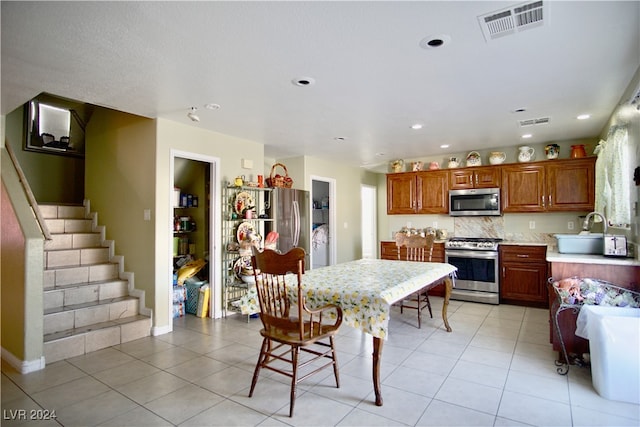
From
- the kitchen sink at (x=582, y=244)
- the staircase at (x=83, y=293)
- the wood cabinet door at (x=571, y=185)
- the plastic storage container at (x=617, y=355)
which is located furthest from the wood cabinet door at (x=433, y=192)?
the staircase at (x=83, y=293)

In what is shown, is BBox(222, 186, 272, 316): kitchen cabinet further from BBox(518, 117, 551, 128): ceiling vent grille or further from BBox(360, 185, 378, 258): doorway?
BBox(360, 185, 378, 258): doorway

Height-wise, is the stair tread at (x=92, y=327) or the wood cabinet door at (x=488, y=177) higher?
the wood cabinet door at (x=488, y=177)

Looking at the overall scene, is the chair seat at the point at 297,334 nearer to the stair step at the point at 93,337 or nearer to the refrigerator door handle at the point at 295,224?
the stair step at the point at 93,337

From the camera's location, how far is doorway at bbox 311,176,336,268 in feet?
21.1

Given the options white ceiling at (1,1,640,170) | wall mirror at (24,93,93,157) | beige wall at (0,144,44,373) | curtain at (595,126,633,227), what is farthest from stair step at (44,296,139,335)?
curtain at (595,126,633,227)

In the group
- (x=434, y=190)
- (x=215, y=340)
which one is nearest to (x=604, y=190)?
(x=434, y=190)

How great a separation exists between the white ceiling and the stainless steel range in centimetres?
191

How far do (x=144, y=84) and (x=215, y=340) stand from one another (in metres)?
2.47

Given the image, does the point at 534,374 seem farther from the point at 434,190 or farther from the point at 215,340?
the point at 434,190

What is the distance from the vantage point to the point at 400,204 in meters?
6.15

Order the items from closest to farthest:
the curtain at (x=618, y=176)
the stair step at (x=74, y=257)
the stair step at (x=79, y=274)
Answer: the curtain at (x=618, y=176)
the stair step at (x=79, y=274)
the stair step at (x=74, y=257)

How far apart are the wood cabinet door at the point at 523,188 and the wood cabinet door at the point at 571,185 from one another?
0.33 ft

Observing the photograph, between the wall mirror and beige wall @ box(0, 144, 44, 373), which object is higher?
the wall mirror

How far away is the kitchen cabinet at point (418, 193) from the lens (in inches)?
228
